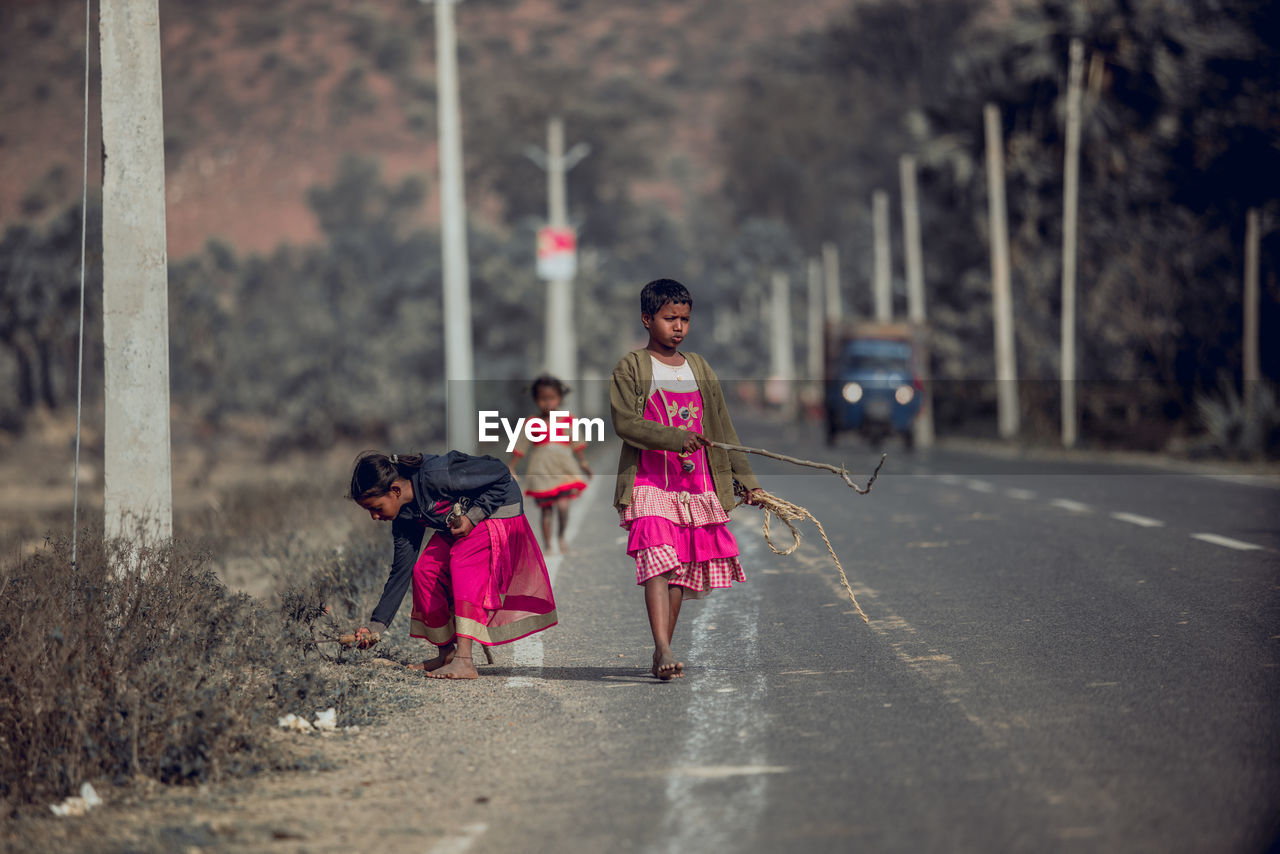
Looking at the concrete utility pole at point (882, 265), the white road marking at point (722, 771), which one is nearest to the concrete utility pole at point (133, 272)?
the white road marking at point (722, 771)

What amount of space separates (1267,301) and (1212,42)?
677 centimetres

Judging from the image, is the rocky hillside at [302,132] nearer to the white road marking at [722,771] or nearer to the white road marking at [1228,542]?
the white road marking at [1228,542]

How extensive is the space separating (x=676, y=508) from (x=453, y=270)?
14290 millimetres

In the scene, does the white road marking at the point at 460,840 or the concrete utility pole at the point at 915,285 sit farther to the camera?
the concrete utility pole at the point at 915,285

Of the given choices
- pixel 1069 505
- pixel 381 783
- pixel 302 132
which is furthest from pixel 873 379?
pixel 302 132

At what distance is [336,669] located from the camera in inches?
344

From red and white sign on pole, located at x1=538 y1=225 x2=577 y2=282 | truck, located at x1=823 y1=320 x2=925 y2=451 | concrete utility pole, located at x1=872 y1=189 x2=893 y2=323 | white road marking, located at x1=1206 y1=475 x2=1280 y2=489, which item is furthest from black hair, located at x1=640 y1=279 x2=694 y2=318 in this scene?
concrete utility pole, located at x1=872 y1=189 x2=893 y2=323

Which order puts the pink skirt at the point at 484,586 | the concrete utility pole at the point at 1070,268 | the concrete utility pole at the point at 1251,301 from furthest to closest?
1. the concrete utility pole at the point at 1070,268
2. the concrete utility pole at the point at 1251,301
3. the pink skirt at the point at 484,586

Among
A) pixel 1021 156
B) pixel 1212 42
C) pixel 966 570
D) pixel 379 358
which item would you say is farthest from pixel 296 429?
pixel 966 570

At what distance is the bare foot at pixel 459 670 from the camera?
855 cm

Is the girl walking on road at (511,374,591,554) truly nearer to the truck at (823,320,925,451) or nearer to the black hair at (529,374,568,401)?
the black hair at (529,374,568,401)

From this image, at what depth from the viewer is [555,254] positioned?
137ft

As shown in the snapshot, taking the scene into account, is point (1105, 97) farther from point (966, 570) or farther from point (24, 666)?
point (24, 666)

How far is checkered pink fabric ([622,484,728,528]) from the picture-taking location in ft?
26.3
